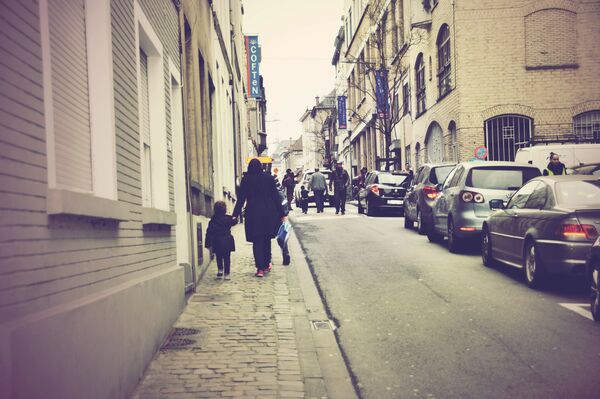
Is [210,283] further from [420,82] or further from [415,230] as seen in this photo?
[420,82]

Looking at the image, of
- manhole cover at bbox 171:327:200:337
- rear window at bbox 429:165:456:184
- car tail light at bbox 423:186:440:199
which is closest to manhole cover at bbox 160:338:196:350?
manhole cover at bbox 171:327:200:337

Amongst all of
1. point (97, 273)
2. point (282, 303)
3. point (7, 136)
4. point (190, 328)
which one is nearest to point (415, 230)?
point (282, 303)

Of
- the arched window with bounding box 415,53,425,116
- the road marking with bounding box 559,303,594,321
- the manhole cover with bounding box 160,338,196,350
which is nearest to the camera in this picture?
the manhole cover with bounding box 160,338,196,350

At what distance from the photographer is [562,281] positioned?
9398 millimetres

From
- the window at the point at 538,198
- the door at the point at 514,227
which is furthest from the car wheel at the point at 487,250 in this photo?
the window at the point at 538,198

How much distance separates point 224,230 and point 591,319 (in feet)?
17.3

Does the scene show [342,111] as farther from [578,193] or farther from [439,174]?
[578,193]

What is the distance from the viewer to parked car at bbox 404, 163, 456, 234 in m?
15.5

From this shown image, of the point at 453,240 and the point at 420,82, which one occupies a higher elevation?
the point at 420,82

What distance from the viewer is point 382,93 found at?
36.4m

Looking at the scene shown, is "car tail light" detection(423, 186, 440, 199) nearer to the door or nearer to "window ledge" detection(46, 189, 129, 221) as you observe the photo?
the door

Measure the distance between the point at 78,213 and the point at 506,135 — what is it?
22.5m

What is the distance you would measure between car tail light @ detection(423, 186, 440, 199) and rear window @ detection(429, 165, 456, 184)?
351 millimetres

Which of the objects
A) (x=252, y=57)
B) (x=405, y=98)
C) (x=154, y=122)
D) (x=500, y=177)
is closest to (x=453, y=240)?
(x=500, y=177)
